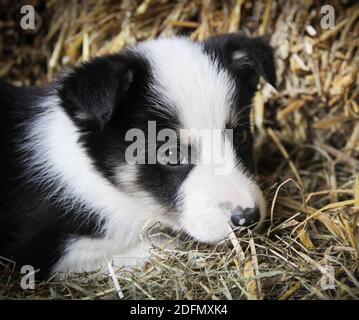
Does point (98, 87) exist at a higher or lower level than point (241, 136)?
higher

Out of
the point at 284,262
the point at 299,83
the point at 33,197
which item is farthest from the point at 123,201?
the point at 299,83

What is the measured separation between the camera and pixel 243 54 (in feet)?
10.6

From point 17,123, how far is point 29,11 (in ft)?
4.66

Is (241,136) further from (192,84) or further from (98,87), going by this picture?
(98,87)

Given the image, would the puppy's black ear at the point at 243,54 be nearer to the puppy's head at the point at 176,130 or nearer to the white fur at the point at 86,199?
the puppy's head at the point at 176,130

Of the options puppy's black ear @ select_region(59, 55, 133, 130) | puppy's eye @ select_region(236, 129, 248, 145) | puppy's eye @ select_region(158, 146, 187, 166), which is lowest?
puppy's eye @ select_region(158, 146, 187, 166)

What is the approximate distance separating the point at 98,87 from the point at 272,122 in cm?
223

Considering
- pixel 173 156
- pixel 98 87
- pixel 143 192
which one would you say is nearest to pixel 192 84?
pixel 173 156

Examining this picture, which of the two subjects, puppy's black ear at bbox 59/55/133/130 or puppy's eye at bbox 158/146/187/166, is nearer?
puppy's black ear at bbox 59/55/133/130

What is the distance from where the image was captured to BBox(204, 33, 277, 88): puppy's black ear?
3.18 m

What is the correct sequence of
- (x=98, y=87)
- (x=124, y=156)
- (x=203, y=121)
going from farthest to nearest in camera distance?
(x=124, y=156)
(x=203, y=121)
(x=98, y=87)

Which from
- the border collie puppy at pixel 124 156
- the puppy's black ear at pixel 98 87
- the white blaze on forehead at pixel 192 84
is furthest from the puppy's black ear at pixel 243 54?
the puppy's black ear at pixel 98 87

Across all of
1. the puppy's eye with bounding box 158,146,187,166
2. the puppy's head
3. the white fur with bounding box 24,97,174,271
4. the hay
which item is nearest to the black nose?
the puppy's head

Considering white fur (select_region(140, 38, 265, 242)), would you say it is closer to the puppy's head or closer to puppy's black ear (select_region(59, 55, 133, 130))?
the puppy's head
